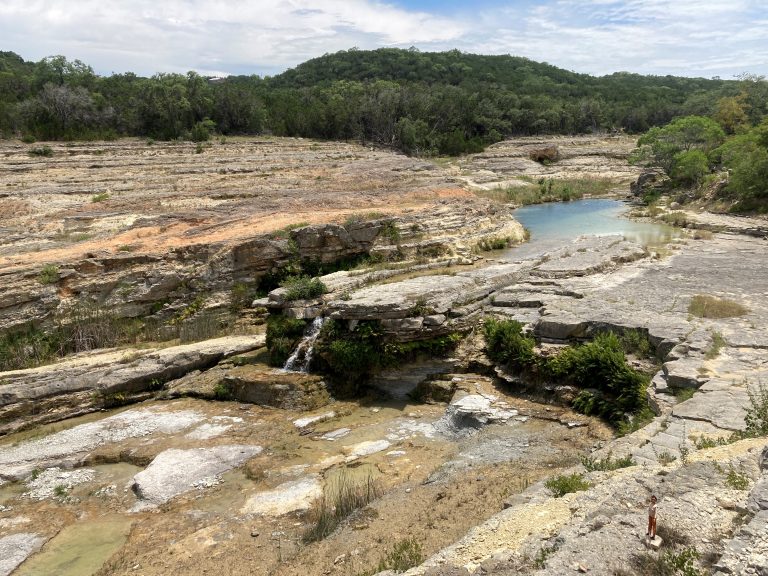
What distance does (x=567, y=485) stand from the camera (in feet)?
23.1

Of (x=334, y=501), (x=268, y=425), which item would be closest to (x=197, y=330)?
(x=268, y=425)

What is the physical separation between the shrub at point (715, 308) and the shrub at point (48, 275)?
61.1 feet

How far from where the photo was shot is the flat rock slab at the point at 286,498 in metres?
9.66

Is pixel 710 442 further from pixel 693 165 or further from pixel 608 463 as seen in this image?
pixel 693 165

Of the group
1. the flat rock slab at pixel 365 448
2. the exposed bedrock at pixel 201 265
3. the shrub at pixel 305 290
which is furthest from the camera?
the exposed bedrock at pixel 201 265

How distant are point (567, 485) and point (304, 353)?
9.80m

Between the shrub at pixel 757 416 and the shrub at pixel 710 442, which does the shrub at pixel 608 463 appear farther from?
the shrub at pixel 757 416

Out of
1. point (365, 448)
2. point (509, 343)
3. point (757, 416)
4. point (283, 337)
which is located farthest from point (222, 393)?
point (757, 416)

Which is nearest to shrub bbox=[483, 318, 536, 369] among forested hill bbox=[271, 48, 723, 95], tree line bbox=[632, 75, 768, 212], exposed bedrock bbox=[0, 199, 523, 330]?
exposed bedrock bbox=[0, 199, 523, 330]

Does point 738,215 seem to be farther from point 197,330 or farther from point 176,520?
point 176,520

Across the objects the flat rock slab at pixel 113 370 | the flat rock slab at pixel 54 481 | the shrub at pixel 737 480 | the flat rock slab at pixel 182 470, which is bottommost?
the flat rock slab at pixel 54 481

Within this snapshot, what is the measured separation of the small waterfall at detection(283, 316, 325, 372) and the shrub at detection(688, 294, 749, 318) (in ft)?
32.3

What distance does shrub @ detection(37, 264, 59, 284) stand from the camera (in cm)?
1739

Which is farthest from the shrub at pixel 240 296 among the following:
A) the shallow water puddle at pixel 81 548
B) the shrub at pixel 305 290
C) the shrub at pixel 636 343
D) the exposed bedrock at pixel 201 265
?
the shrub at pixel 636 343
